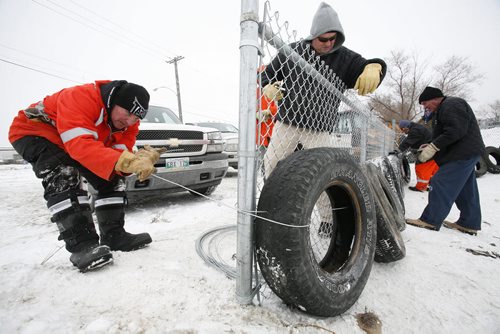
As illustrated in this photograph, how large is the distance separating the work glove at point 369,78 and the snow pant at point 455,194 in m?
1.81

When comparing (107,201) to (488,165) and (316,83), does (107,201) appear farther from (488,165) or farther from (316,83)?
(488,165)

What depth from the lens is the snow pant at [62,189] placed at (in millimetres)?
1564

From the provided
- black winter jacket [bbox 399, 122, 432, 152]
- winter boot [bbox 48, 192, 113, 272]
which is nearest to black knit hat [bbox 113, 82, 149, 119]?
winter boot [bbox 48, 192, 113, 272]

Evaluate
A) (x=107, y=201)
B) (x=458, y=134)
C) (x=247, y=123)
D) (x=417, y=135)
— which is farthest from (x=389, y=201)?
(x=417, y=135)

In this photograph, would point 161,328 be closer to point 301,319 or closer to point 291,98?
point 301,319

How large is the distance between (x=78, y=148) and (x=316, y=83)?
176 centimetres

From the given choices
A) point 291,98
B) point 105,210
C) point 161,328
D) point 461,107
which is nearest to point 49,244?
point 105,210

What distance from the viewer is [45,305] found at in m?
1.18

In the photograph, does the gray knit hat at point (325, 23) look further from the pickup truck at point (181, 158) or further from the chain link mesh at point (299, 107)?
the pickup truck at point (181, 158)

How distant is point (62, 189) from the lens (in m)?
1.61

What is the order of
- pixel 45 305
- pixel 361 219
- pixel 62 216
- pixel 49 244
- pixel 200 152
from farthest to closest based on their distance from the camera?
pixel 200 152 → pixel 49 244 → pixel 62 216 → pixel 361 219 → pixel 45 305

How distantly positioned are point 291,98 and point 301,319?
155cm

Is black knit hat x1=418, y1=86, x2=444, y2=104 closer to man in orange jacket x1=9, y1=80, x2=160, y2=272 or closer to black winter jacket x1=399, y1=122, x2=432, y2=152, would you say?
black winter jacket x1=399, y1=122, x2=432, y2=152

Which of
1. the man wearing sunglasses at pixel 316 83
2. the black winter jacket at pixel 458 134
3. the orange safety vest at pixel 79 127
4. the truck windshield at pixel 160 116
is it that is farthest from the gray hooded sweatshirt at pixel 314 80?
the truck windshield at pixel 160 116
